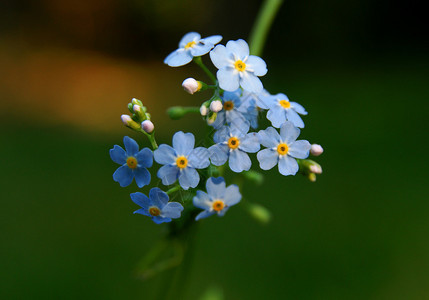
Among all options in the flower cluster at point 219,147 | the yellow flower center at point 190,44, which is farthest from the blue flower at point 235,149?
the yellow flower center at point 190,44

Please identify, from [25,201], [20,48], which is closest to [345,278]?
[25,201]

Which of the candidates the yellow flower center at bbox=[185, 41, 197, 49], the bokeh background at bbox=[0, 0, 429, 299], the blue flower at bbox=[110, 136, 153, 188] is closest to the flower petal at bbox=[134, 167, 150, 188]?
the blue flower at bbox=[110, 136, 153, 188]

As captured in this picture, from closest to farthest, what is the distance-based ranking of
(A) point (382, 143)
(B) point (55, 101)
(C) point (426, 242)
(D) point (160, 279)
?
(D) point (160, 279), (C) point (426, 242), (A) point (382, 143), (B) point (55, 101)

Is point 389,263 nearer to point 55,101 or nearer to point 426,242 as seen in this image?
point 426,242

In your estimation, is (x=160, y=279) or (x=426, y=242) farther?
(x=426, y=242)

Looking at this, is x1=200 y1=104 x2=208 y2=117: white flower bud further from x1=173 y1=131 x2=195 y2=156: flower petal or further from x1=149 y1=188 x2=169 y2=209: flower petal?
x1=149 y1=188 x2=169 y2=209: flower petal

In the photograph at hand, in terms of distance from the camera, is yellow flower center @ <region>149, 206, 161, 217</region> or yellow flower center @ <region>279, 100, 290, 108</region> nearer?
yellow flower center @ <region>149, 206, 161, 217</region>

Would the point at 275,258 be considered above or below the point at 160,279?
above
